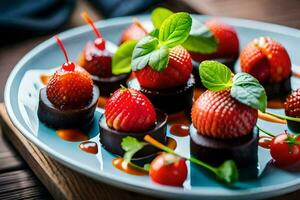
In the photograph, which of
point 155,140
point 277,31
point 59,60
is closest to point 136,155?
point 155,140

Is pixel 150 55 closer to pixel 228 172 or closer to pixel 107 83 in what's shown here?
pixel 107 83

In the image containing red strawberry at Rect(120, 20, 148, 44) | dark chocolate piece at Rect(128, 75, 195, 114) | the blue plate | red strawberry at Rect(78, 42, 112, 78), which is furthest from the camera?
red strawberry at Rect(120, 20, 148, 44)

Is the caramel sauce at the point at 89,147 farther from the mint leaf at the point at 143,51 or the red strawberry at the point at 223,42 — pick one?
the red strawberry at the point at 223,42

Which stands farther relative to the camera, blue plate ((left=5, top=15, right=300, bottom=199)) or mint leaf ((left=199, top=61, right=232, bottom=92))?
mint leaf ((left=199, top=61, right=232, bottom=92))

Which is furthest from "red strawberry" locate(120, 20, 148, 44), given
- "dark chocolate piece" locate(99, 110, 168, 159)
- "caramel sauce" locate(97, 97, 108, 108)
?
"dark chocolate piece" locate(99, 110, 168, 159)

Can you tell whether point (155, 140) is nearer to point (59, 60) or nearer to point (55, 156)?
point (55, 156)

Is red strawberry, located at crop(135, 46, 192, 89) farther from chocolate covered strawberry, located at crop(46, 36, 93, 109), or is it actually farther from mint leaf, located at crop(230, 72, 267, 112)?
mint leaf, located at crop(230, 72, 267, 112)

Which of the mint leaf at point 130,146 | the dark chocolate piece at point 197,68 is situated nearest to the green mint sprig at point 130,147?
the mint leaf at point 130,146
